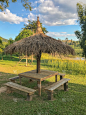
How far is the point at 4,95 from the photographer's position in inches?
158

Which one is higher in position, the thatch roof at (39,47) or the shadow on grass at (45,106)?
the thatch roof at (39,47)

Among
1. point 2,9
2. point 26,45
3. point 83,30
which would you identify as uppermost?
point 2,9

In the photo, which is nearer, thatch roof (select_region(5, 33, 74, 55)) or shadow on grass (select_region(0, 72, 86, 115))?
shadow on grass (select_region(0, 72, 86, 115))

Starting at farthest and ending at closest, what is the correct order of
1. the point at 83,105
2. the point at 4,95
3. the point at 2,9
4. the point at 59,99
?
1. the point at 2,9
2. the point at 4,95
3. the point at 59,99
4. the point at 83,105

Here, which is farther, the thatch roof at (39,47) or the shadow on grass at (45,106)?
the thatch roof at (39,47)

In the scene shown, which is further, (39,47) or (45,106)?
(39,47)

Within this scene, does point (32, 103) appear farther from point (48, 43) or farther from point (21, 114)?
point (48, 43)

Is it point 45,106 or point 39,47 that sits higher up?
point 39,47

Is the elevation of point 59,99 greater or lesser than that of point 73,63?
lesser

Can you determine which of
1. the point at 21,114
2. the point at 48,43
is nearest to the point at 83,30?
the point at 48,43

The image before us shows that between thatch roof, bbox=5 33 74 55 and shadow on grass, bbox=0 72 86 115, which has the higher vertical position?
thatch roof, bbox=5 33 74 55

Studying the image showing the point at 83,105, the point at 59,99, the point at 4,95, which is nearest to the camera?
the point at 83,105

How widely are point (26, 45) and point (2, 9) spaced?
482 centimetres

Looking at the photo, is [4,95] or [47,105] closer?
[47,105]
